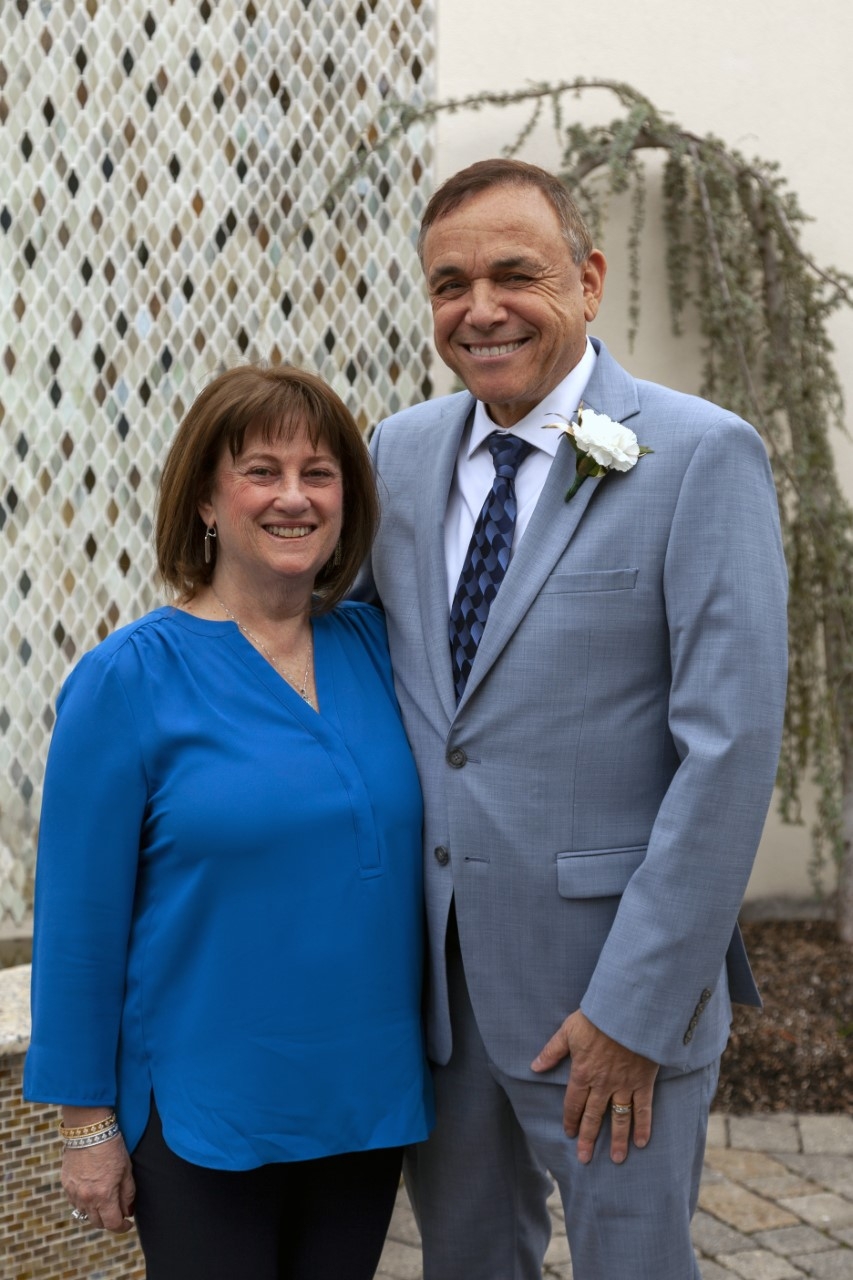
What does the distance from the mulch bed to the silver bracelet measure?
2678 mm

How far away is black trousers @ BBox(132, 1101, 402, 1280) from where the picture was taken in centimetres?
190

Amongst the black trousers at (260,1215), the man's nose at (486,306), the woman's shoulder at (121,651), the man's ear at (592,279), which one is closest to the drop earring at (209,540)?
the woman's shoulder at (121,651)

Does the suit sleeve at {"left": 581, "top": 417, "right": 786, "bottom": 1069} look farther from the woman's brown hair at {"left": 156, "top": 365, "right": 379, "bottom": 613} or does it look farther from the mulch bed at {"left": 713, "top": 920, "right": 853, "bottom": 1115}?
the mulch bed at {"left": 713, "top": 920, "right": 853, "bottom": 1115}

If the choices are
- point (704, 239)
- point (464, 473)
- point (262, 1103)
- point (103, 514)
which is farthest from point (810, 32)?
point (262, 1103)

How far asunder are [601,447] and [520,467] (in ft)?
0.66

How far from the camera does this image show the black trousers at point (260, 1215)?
75.0 inches

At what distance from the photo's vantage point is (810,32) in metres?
5.26

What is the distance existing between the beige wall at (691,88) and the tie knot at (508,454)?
303 cm

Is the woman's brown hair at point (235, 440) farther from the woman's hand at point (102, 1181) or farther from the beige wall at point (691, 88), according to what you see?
the beige wall at point (691, 88)

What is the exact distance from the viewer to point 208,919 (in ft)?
6.15

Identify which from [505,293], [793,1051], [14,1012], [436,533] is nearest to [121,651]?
[436,533]

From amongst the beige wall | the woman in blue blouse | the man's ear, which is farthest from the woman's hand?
the beige wall

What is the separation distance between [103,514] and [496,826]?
110 inches

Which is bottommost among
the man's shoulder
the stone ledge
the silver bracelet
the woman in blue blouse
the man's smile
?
the stone ledge
